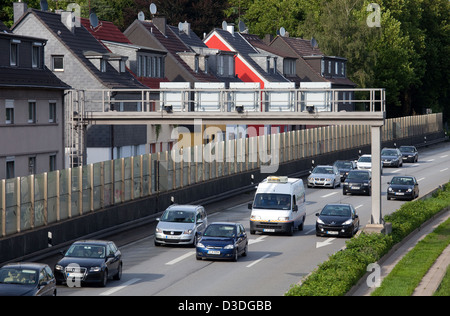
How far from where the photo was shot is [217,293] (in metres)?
30.3

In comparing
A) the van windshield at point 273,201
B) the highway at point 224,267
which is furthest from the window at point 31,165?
the van windshield at point 273,201

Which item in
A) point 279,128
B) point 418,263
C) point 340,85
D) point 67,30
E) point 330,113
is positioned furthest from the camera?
point 340,85

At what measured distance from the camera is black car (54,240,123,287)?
103ft

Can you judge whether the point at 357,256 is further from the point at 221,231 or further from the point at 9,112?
the point at 9,112

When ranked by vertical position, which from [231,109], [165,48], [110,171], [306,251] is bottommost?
[306,251]

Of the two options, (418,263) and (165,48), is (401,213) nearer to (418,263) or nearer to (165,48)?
(418,263)

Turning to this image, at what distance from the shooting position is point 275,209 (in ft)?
149

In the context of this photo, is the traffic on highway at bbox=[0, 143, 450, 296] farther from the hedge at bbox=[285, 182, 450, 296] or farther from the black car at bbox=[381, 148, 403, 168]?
the black car at bbox=[381, 148, 403, 168]

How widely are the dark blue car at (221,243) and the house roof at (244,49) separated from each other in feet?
215

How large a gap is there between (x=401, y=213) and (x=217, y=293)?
2027 cm

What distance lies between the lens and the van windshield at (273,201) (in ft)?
150

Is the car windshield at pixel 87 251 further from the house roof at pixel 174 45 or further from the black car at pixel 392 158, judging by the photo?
the house roof at pixel 174 45

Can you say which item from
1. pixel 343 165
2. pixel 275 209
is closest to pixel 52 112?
pixel 275 209
